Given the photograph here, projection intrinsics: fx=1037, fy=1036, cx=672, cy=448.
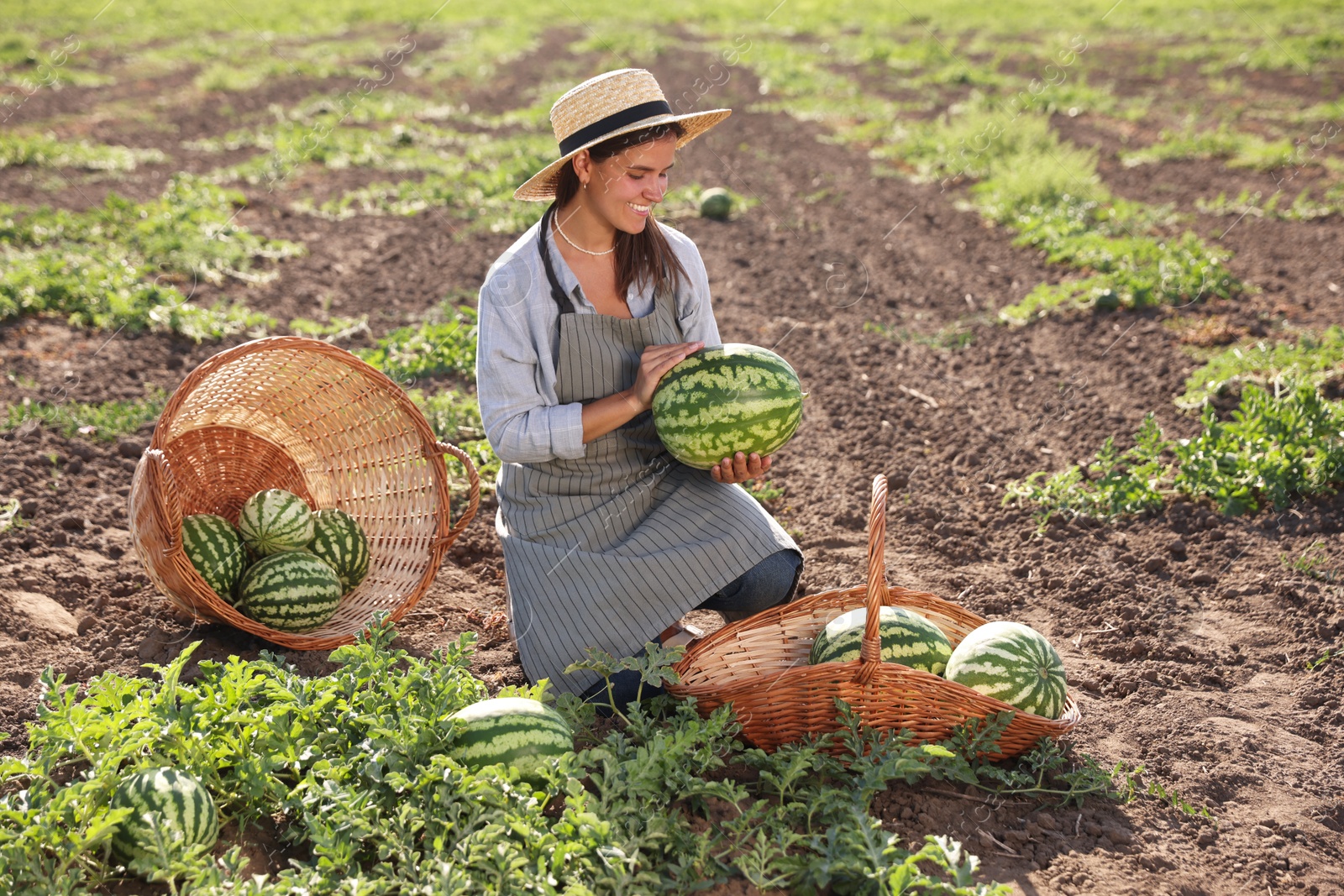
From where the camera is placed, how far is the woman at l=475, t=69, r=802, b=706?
3.35 meters

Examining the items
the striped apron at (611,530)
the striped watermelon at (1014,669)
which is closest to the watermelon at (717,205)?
the striped apron at (611,530)

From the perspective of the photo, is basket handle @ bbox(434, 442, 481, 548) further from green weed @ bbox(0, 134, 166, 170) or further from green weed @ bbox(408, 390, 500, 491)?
green weed @ bbox(0, 134, 166, 170)

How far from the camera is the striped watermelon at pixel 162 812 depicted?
2291 mm

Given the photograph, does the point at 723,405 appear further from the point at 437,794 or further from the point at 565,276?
the point at 437,794

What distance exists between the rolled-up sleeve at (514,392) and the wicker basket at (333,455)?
1.75 ft

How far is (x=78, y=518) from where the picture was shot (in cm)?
448

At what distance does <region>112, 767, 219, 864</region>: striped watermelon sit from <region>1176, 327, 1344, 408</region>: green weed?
503cm

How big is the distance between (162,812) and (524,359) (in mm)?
1698

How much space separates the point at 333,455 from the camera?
4.25 meters

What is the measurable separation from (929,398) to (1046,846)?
3.58 meters

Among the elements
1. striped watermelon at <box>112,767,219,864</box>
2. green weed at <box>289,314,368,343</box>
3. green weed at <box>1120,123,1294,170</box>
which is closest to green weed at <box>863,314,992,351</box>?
green weed at <box>289,314,368,343</box>

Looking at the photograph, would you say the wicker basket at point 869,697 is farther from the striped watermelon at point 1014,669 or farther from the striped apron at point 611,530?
the striped apron at point 611,530

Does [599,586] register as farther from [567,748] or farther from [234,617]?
[234,617]

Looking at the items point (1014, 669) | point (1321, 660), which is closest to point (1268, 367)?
point (1321, 660)
